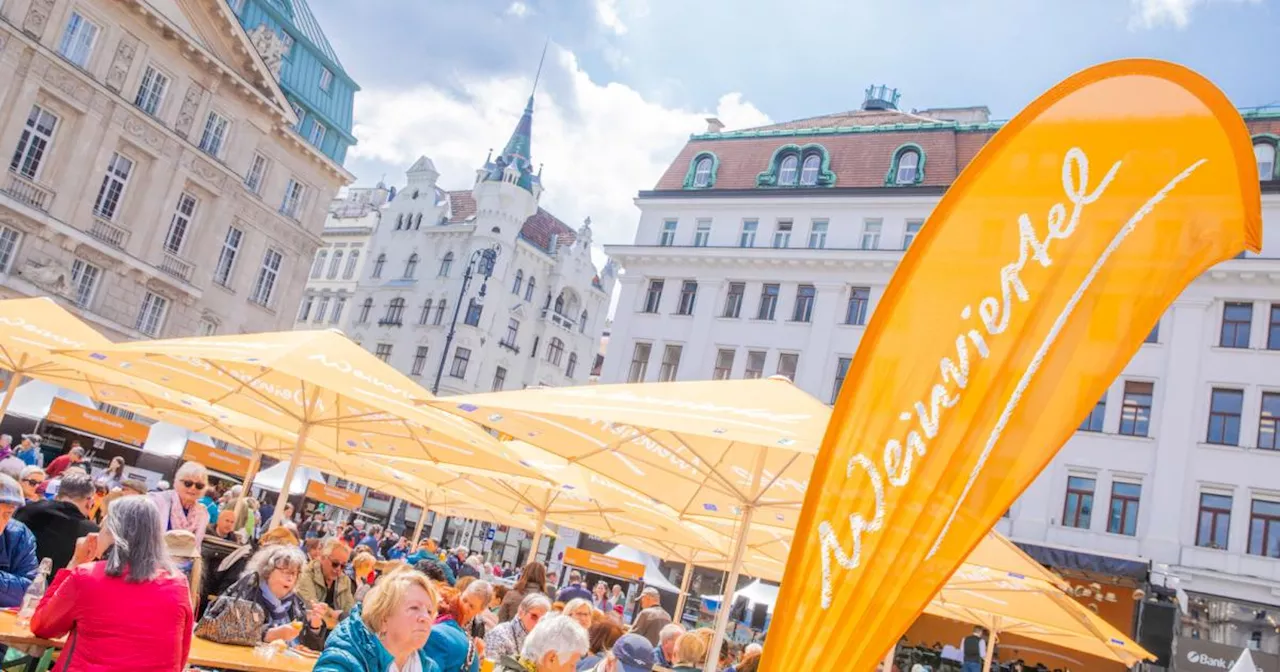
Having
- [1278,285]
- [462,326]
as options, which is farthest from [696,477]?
[462,326]

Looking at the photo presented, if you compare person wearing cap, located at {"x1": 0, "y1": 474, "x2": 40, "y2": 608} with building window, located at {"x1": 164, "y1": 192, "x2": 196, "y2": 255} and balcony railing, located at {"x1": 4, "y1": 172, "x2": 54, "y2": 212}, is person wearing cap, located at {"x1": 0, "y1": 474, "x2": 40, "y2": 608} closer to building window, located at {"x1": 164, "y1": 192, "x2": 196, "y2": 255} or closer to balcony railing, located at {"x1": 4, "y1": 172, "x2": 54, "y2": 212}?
balcony railing, located at {"x1": 4, "y1": 172, "x2": 54, "y2": 212}

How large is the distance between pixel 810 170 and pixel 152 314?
28226mm

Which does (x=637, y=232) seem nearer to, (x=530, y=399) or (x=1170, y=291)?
(x=530, y=399)

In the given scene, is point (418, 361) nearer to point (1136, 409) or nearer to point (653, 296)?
point (653, 296)

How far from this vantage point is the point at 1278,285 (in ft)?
102

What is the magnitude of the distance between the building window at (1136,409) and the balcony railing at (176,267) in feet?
120

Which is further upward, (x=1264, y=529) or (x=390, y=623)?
(x=1264, y=529)

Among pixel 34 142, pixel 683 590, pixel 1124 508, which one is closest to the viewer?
pixel 683 590

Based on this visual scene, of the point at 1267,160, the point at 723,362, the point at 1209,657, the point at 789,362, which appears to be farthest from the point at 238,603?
the point at 1267,160

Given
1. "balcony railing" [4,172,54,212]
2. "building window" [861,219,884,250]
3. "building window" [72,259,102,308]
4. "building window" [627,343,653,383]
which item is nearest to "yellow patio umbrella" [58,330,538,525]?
"balcony railing" [4,172,54,212]

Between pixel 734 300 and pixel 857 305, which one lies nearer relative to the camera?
pixel 857 305

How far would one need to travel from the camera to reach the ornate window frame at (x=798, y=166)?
4097 cm

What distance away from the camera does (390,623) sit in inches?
167

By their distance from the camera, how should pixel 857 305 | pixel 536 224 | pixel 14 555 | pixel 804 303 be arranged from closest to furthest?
pixel 14 555 < pixel 857 305 < pixel 804 303 < pixel 536 224
